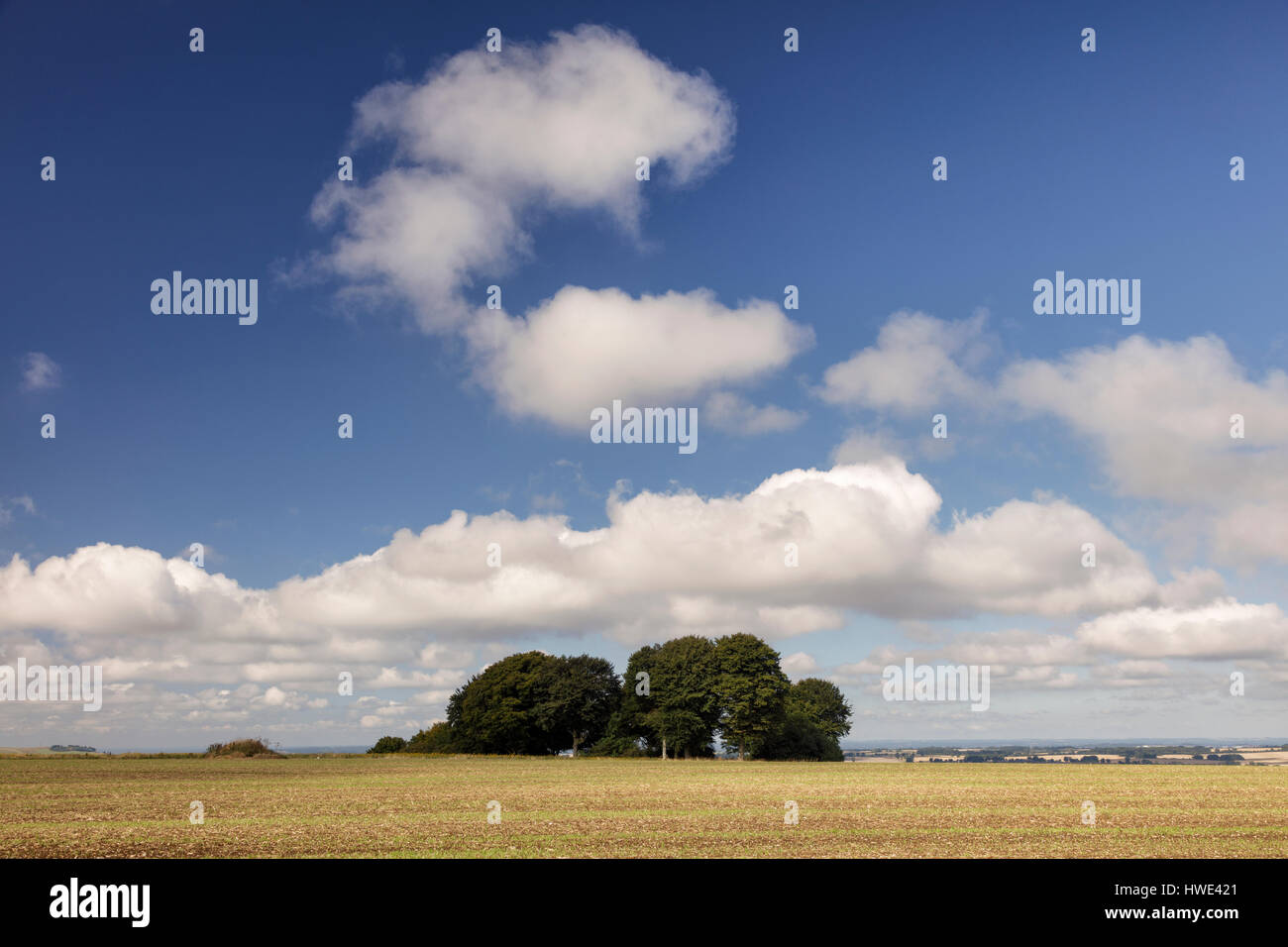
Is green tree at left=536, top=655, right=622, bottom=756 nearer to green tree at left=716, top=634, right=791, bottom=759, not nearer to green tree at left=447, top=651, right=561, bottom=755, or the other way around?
green tree at left=447, top=651, right=561, bottom=755

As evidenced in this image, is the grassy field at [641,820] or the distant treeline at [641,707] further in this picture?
the distant treeline at [641,707]

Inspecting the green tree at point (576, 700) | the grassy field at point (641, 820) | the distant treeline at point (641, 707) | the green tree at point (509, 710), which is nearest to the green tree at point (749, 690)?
the distant treeline at point (641, 707)

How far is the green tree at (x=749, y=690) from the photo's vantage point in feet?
350

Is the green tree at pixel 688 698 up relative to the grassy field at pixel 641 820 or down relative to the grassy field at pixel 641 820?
down

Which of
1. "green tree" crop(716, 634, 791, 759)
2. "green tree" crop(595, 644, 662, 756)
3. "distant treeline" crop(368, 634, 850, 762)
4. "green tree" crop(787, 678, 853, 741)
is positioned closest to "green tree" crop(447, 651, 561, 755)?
"distant treeline" crop(368, 634, 850, 762)

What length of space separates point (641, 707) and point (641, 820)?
3590 inches

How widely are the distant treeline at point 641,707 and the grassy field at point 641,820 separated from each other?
53.9m

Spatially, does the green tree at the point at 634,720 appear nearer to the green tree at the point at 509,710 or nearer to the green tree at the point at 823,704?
the green tree at the point at 509,710

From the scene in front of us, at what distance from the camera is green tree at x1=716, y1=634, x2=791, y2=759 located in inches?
4195

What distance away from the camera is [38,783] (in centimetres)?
5331

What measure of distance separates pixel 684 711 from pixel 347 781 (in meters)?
58.9

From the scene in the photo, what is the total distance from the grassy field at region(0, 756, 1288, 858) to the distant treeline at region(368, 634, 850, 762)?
5393cm
